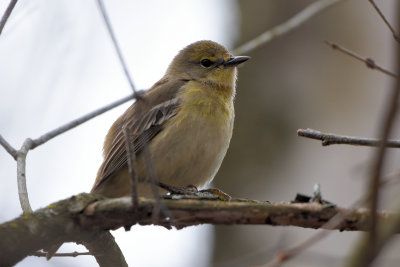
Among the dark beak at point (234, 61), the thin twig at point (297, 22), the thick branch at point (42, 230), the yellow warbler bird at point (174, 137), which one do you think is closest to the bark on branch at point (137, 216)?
the thick branch at point (42, 230)

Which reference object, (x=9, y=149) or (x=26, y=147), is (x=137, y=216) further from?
(x=9, y=149)

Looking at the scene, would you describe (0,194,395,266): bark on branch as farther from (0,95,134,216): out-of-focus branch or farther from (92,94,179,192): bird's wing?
(92,94,179,192): bird's wing

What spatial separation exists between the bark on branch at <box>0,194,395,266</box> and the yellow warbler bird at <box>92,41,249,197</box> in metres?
1.46

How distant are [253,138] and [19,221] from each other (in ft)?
17.0

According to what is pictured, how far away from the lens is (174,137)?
191 inches

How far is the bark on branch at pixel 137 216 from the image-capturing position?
297cm

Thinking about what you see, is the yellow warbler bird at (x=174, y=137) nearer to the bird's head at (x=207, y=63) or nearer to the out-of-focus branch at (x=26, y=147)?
the bird's head at (x=207, y=63)

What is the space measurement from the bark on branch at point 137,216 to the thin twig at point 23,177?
0.46 meters

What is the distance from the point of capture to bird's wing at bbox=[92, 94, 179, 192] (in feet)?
15.8

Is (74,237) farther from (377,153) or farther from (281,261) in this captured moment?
(377,153)

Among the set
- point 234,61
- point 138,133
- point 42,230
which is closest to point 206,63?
point 234,61

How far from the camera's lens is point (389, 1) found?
6.88 meters

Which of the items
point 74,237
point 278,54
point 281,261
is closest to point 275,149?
point 278,54

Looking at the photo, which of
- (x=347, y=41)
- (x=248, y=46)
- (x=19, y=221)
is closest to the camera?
(x=19, y=221)
